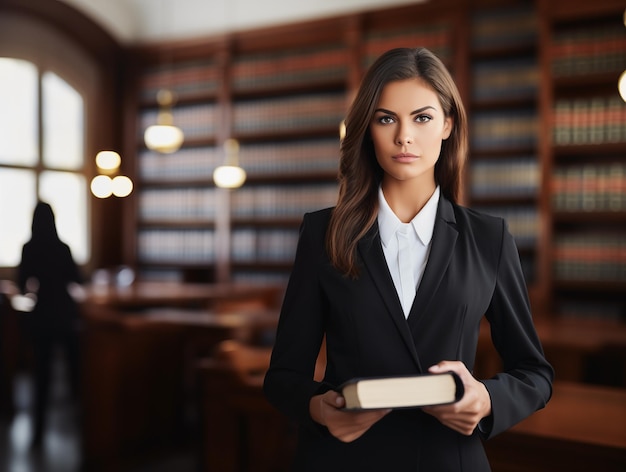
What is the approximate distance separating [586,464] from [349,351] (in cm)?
91

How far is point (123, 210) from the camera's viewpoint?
56.1 inches

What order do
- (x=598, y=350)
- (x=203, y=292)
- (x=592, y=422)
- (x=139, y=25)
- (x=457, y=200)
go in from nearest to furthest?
(x=457, y=200)
(x=592, y=422)
(x=139, y=25)
(x=598, y=350)
(x=203, y=292)

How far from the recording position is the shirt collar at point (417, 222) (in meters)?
1.05

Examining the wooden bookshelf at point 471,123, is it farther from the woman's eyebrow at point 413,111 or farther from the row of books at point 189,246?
the woman's eyebrow at point 413,111

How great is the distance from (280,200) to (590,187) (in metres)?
2.78

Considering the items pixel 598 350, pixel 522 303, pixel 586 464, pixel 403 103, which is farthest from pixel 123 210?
pixel 598 350

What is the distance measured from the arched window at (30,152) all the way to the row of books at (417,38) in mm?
4285

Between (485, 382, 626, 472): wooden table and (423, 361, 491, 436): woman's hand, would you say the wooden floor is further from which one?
(485, 382, 626, 472): wooden table

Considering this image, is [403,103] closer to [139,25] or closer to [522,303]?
[522,303]

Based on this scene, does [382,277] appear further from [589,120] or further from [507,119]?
[507,119]

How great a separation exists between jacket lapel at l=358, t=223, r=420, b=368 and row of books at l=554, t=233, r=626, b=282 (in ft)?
14.4

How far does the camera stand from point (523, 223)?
5316mm

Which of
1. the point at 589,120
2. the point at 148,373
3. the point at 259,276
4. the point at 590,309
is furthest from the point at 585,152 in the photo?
the point at 148,373

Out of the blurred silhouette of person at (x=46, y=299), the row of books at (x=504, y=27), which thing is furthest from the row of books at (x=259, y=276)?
the blurred silhouette of person at (x=46, y=299)
